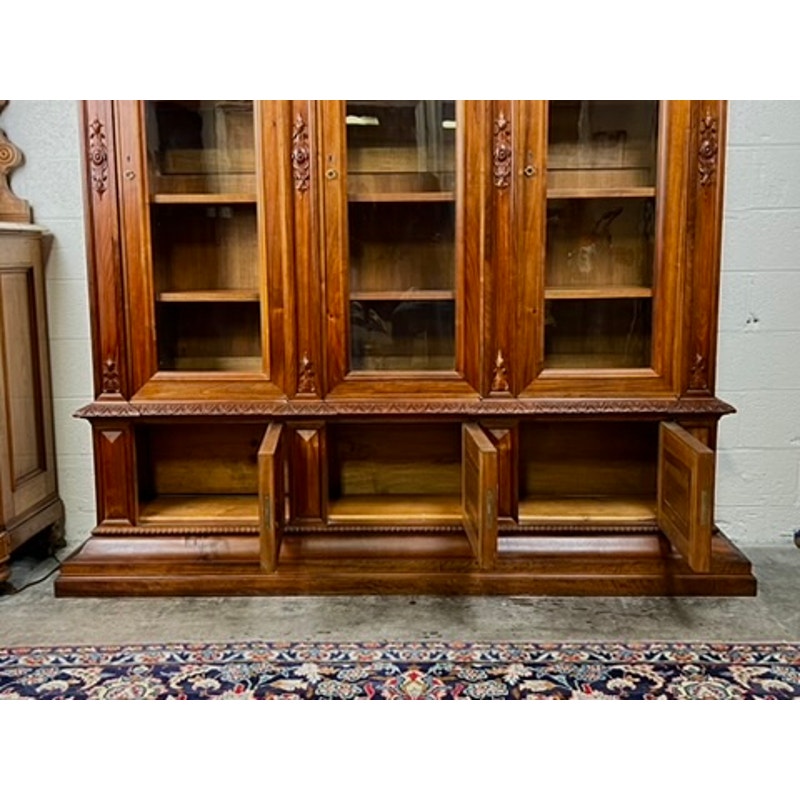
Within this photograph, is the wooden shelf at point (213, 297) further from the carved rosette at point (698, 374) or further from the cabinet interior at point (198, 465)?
the carved rosette at point (698, 374)

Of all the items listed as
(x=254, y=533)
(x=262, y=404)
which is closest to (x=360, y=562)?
(x=254, y=533)

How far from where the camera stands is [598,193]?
2375 mm

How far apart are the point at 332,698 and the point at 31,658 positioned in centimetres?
75

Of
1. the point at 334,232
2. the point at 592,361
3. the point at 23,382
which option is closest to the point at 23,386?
the point at 23,382

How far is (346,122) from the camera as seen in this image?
7.61 ft

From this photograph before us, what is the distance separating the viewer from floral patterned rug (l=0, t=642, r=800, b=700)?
185cm

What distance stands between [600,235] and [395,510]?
97cm

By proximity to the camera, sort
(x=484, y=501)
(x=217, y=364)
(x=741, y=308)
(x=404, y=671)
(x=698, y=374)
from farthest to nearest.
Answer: (x=741, y=308) < (x=217, y=364) < (x=698, y=374) < (x=484, y=501) < (x=404, y=671)

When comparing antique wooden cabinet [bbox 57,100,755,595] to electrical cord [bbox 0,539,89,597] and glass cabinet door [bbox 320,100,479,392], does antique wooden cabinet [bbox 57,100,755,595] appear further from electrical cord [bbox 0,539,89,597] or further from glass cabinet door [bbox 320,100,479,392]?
electrical cord [bbox 0,539,89,597]

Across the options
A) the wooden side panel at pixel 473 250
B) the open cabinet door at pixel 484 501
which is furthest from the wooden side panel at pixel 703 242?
the open cabinet door at pixel 484 501

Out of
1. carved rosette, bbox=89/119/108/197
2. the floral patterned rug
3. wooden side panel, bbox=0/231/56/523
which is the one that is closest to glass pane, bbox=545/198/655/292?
the floral patterned rug

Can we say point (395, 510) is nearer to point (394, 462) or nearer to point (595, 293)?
point (394, 462)

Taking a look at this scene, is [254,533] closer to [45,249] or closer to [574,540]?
[574,540]

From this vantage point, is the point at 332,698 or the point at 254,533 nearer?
the point at 332,698
